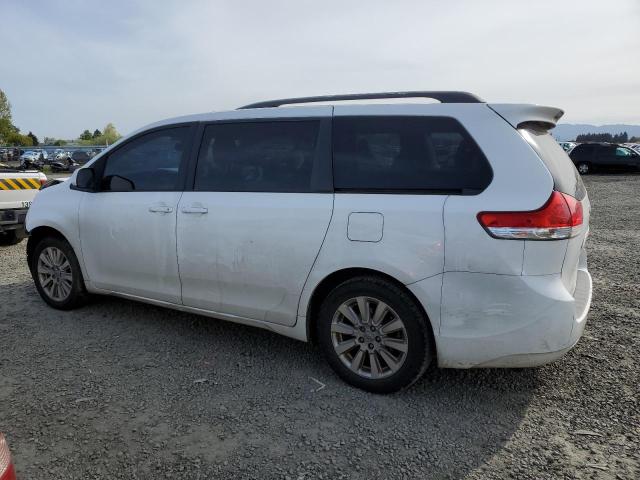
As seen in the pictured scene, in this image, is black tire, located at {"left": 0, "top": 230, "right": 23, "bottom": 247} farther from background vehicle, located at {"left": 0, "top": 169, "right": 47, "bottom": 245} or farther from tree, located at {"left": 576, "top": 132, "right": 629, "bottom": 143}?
tree, located at {"left": 576, "top": 132, "right": 629, "bottom": 143}

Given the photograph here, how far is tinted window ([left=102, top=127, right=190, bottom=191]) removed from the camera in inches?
148

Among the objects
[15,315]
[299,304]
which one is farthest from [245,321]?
[15,315]

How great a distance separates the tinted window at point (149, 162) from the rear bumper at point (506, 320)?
222 centimetres

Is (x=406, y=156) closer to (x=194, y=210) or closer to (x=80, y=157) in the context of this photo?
(x=194, y=210)

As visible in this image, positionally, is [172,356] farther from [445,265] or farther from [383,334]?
[445,265]

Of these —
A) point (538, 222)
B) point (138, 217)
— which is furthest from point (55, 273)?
point (538, 222)

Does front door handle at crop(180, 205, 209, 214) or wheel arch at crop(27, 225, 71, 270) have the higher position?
front door handle at crop(180, 205, 209, 214)

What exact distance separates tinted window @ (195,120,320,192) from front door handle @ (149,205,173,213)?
0.28m

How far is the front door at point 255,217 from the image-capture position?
3115 millimetres

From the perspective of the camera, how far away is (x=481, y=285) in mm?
2625

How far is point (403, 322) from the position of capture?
285 centimetres

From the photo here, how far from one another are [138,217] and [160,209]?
25 centimetres

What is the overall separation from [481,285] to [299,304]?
1163 millimetres

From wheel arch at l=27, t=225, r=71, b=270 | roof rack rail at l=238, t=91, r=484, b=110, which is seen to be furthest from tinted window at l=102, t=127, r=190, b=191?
wheel arch at l=27, t=225, r=71, b=270
